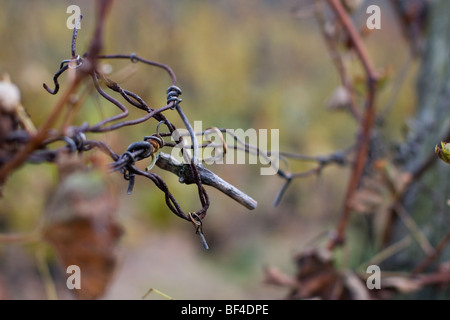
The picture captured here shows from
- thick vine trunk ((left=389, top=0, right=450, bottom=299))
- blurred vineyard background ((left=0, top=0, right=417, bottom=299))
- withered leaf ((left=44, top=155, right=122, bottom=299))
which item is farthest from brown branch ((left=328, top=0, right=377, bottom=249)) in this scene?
withered leaf ((left=44, top=155, right=122, bottom=299))

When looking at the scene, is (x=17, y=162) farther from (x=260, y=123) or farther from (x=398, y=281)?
(x=260, y=123)

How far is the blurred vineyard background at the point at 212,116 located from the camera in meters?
1.61

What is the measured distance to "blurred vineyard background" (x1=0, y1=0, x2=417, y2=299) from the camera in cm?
161

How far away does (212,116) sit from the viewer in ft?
8.94

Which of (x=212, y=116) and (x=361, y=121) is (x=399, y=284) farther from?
(x=212, y=116)

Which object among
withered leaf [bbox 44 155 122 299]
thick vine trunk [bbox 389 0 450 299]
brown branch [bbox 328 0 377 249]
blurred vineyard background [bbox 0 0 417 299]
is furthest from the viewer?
blurred vineyard background [bbox 0 0 417 299]

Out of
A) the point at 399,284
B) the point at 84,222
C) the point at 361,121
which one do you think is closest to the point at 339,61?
the point at 361,121

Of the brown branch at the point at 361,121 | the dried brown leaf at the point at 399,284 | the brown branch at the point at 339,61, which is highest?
the brown branch at the point at 339,61

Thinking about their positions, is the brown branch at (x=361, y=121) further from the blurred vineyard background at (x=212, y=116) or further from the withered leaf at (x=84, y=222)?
the withered leaf at (x=84, y=222)

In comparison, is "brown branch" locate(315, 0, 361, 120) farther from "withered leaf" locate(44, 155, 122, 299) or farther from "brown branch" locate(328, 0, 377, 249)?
"withered leaf" locate(44, 155, 122, 299)

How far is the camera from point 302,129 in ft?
9.03

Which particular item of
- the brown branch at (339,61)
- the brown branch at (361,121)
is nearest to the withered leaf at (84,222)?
the brown branch at (361,121)

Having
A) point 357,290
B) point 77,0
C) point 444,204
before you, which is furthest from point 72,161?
point 77,0
